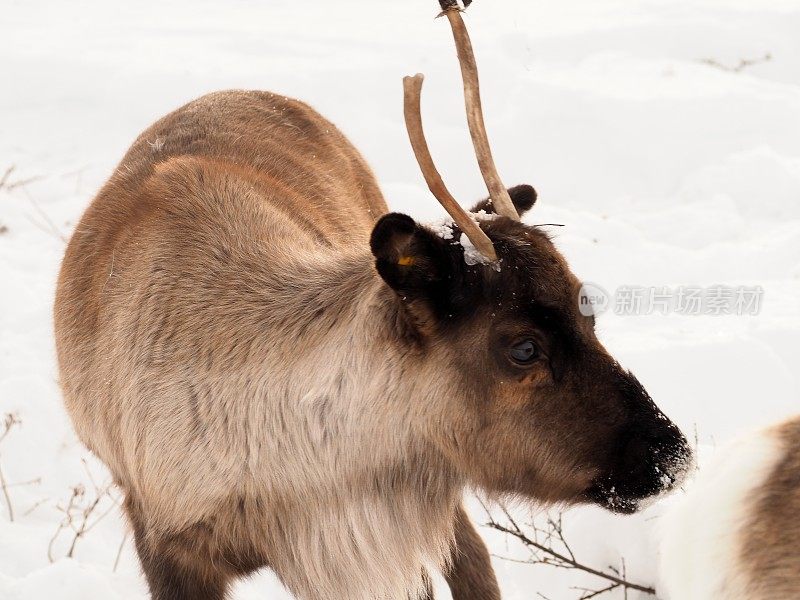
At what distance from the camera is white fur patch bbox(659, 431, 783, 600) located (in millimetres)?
2438

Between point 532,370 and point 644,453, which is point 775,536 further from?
point 532,370

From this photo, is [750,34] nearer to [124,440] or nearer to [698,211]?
[698,211]

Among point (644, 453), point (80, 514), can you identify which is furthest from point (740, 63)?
point (644, 453)

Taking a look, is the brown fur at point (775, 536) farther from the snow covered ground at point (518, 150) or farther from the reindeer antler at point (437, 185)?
the snow covered ground at point (518, 150)

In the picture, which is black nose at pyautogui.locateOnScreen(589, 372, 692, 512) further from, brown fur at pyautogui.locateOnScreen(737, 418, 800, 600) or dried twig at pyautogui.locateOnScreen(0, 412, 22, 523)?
dried twig at pyautogui.locateOnScreen(0, 412, 22, 523)

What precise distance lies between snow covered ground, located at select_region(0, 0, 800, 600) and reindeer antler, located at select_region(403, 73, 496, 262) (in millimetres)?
1586

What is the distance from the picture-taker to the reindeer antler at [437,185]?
2711mm

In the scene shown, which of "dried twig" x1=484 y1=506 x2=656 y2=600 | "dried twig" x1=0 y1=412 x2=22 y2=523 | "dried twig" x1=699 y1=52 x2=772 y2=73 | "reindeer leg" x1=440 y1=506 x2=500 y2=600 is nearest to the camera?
"dried twig" x1=484 y1=506 x2=656 y2=600

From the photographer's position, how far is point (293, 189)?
399 centimetres

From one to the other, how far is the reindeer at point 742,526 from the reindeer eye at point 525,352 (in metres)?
0.51

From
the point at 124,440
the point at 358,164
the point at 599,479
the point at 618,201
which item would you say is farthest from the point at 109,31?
the point at 599,479

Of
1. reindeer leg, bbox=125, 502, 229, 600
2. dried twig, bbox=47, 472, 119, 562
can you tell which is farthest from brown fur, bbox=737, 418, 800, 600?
dried twig, bbox=47, 472, 119, 562

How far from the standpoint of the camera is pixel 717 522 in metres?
2.49

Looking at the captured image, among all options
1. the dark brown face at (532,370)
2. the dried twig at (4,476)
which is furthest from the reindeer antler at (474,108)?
the dried twig at (4,476)
